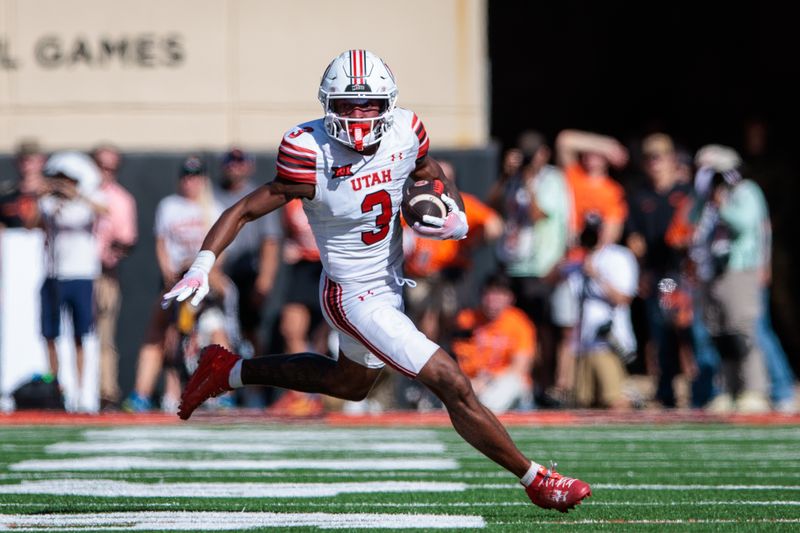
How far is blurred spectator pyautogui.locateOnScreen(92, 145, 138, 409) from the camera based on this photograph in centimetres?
1192

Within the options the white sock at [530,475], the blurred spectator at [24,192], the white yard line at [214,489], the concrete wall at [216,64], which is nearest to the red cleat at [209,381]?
the white yard line at [214,489]

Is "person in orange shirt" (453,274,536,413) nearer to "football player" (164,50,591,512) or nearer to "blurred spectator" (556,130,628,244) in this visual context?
"blurred spectator" (556,130,628,244)

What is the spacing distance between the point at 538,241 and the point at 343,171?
554 centimetres

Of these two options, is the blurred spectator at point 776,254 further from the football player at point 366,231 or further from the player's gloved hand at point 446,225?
the player's gloved hand at point 446,225

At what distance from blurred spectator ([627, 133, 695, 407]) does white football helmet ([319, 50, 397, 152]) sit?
18.8 feet

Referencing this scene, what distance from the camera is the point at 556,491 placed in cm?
585

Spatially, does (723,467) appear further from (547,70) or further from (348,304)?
(547,70)

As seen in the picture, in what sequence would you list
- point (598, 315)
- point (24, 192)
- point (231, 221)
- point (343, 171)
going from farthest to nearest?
1. point (24, 192)
2. point (598, 315)
3. point (343, 171)
4. point (231, 221)

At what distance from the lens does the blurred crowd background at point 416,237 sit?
11234mm

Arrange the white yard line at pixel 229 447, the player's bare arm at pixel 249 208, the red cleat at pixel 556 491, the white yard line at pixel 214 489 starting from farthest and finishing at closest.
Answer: the white yard line at pixel 229 447, the white yard line at pixel 214 489, the player's bare arm at pixel 249 208, the red cleat at pixel 556 491

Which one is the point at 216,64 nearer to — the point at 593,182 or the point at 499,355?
the point at 593,182

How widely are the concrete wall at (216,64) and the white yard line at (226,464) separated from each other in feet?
19.4

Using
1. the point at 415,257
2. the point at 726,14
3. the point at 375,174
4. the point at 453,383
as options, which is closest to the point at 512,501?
the point at 453,383

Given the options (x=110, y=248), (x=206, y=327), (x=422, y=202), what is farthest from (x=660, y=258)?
(x=422, y=202)
